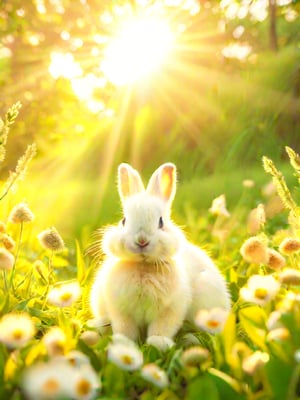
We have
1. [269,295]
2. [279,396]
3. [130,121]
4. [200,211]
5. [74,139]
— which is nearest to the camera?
[279,396]

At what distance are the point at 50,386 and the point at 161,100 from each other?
6.63 meters

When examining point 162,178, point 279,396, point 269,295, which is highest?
point 162,178

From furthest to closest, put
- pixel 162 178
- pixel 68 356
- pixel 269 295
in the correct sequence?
pixel 162 178 → pixel 269 295 → pixel 68 356

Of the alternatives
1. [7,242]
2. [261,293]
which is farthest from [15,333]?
[7,242]

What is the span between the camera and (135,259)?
7.86ft

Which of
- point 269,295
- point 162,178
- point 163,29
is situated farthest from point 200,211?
point 269,295

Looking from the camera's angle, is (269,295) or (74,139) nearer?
(269,295)

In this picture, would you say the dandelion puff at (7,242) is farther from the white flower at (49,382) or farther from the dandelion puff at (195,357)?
the white flower at (49,382)

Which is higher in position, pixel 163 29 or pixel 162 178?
pixel 163 29

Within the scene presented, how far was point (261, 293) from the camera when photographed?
1.92m

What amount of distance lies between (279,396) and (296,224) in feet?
3.49

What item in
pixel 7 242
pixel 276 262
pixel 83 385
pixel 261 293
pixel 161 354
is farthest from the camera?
pixel 7 242

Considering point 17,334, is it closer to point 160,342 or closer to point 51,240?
point 160,342

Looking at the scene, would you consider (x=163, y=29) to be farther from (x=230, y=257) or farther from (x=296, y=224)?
(x=296, y=224)
